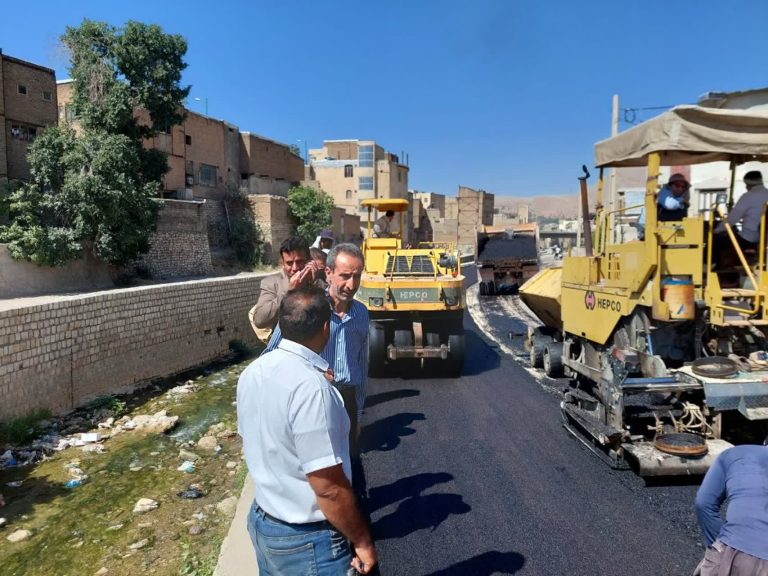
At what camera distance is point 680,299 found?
4.75 m

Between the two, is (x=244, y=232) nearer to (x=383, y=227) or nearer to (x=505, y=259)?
(x=505, y=259)

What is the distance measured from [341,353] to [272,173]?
34.7m

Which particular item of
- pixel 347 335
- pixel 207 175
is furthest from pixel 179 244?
pixel 347 335

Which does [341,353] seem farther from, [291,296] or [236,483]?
[236,483]

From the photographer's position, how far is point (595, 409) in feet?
18.1

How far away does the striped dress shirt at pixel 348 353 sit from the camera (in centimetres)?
352

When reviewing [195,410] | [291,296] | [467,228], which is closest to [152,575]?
[291,296]

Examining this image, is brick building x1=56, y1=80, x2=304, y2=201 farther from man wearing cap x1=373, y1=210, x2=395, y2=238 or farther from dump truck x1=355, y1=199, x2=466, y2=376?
dump truck x1=355, y1=199, x2=466, y2=376

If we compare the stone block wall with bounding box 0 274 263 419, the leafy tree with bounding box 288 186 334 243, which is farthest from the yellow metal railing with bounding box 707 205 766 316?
the leafy tree with bounding box 288 186 334 243

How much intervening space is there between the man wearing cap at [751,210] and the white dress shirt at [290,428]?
449 centimetres

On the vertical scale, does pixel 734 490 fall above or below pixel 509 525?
above

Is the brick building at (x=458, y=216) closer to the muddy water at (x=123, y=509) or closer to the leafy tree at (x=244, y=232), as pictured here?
the leafy tree at (x=244, y=232)

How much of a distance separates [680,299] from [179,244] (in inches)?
801

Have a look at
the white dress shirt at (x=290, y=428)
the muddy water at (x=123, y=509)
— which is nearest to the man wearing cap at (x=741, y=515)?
the white dress shirt at (x=290, y=428)
